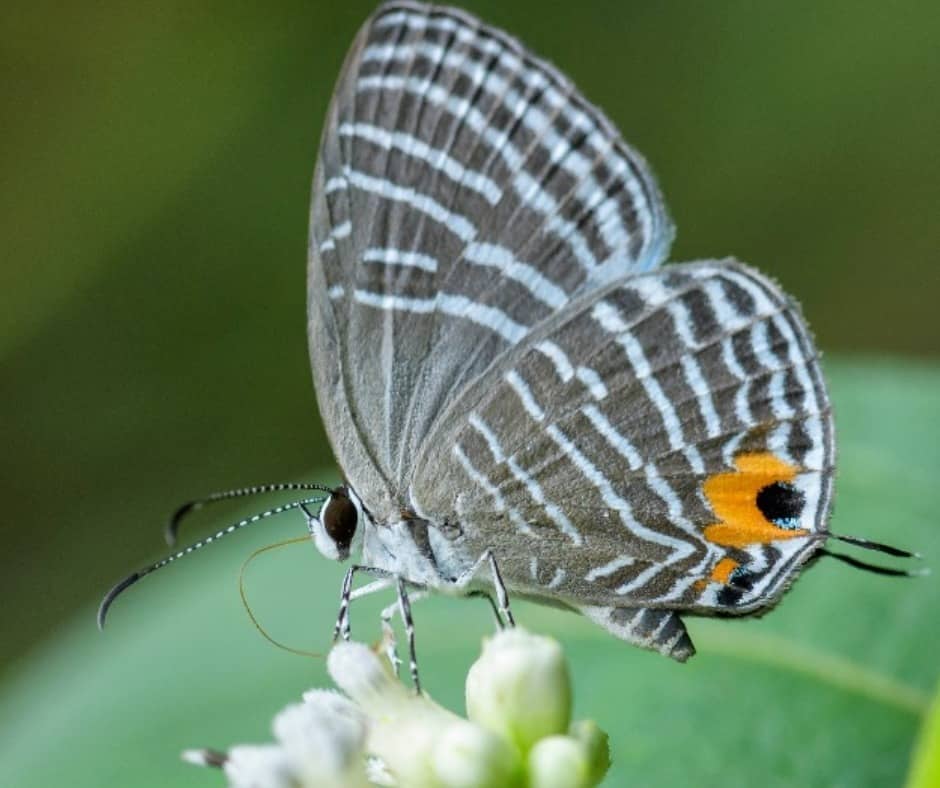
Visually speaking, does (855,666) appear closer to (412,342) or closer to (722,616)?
(722,616)

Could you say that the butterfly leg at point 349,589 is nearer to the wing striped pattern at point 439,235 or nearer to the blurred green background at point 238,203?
the wing striped pattern at point 439,235

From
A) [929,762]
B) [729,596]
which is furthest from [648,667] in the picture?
[929,762]

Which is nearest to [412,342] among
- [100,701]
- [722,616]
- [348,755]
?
[722,616]

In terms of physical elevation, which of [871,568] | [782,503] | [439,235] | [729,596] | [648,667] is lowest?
[648,667]

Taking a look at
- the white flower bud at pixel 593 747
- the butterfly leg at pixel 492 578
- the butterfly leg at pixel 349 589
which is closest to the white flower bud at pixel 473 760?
the white flower bud at pixel 593 747

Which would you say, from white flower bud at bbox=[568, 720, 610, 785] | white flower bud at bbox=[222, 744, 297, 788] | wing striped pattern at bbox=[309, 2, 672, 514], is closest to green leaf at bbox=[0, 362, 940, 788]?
white flower bud at bbox=[568, 720, 610, 785]

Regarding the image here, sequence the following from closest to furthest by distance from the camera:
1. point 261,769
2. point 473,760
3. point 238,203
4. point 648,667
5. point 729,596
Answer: point 261,769
point 473,760
point 729,596
point 648,667
point 238,203

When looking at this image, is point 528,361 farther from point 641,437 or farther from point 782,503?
point 782,503
